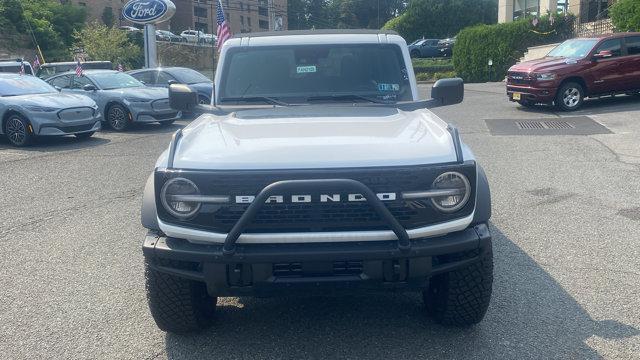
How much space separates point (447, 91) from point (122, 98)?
40.3 ft

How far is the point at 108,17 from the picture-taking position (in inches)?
2874

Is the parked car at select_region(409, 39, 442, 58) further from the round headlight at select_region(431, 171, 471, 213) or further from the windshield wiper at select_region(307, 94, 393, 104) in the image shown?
the round headlight at select_region(431, 171, 471, 213)

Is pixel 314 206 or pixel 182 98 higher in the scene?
pixel 182 98

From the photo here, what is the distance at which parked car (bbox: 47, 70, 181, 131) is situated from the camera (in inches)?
626

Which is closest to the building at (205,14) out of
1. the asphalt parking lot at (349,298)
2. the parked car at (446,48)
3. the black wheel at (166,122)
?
the parked car at (446,48)

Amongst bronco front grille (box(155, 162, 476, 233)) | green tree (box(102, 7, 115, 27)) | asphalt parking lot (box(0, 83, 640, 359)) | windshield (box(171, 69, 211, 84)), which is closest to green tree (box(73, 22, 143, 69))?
windshield (box(171, 69, 211, 84))

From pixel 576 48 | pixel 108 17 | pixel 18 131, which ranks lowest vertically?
pixel 18 131

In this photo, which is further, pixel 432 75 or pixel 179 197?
pixel 432 75

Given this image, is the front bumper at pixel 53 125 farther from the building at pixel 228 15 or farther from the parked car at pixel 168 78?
the building at pixel 228 15

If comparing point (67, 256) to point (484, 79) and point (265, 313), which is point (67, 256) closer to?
point (265, 313)

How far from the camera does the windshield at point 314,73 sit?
514cm

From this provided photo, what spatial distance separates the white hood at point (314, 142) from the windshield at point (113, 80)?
1295cm

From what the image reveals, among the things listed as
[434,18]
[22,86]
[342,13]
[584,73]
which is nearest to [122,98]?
[22,86]

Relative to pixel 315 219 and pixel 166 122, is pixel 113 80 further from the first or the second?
pixel 315 219
